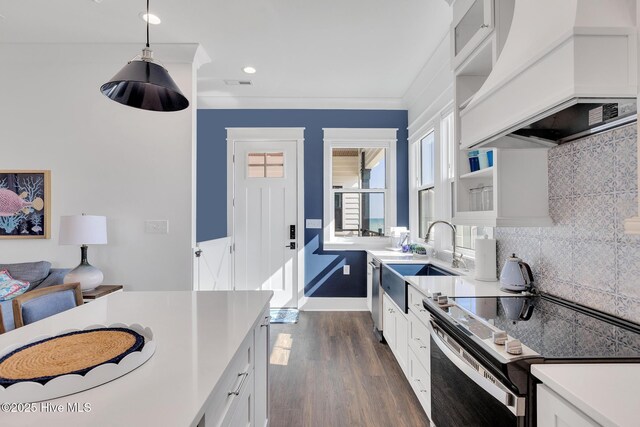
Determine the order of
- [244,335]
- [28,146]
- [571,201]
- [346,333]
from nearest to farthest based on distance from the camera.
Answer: [244,335] → [571,201] → [28,146] → [346,333]

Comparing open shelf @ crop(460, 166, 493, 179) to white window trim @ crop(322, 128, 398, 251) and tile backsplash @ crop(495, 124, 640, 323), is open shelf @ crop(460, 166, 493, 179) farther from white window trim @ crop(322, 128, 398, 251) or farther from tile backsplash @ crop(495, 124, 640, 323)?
white window trim @ crop(322, 128, 398, 251)

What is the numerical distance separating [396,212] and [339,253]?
95 cm

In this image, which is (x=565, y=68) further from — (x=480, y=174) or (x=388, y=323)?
(x=388, y=323)

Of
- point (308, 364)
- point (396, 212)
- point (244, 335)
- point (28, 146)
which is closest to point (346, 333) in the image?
point (308, 364)

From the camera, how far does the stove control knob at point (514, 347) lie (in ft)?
3.21

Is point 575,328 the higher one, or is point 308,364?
point 575,328

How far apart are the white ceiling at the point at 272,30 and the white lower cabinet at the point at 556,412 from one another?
2492 mm

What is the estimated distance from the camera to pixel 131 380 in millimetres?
833

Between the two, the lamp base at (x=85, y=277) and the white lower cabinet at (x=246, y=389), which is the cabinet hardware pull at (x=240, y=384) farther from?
Result: the lamp base at (x=85, y=277)

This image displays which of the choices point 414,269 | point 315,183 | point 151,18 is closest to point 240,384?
point 414,269

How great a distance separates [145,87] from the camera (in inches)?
66.8

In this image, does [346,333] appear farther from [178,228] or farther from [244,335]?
[244,335]

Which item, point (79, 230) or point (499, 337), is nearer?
point (499, 337)

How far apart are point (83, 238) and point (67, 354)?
206 centimetres
